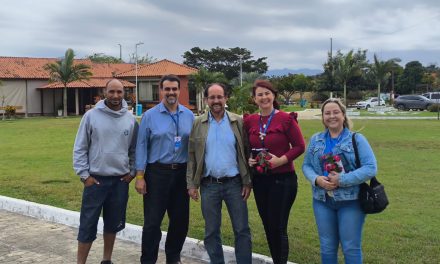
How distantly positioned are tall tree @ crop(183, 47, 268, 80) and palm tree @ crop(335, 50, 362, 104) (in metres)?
12.6

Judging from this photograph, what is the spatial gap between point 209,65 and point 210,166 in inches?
2507

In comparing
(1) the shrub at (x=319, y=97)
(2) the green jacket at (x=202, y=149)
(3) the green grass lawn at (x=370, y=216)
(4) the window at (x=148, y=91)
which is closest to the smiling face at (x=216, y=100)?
(2) the green jacket at (x=202, y=149)

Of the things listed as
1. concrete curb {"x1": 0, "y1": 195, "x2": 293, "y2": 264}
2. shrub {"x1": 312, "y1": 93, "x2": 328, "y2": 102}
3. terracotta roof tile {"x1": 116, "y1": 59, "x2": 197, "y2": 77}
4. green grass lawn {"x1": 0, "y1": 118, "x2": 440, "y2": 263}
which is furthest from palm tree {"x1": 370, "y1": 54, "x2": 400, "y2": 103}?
concrete curb {"x1": 0, "y1": 195, "x2": 293, "y2": 264}

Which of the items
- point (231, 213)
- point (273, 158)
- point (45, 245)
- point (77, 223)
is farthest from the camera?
point (77, 223)

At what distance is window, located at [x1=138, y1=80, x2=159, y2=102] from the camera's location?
4574 cm

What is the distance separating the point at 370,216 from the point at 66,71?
3725 centimetres

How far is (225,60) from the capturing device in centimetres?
6750

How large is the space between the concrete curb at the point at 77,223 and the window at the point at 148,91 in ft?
125

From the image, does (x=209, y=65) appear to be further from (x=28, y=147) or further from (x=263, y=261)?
(x=263, y=261)

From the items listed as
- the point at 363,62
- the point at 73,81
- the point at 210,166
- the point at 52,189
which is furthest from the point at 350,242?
the point at 363,62

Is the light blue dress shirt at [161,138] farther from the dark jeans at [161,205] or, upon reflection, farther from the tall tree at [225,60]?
the tall tree at [225,60]

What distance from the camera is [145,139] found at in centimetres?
472

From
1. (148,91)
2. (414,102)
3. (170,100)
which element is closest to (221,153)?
(170,100)

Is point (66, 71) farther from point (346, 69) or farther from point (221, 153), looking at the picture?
point (221, 153)
